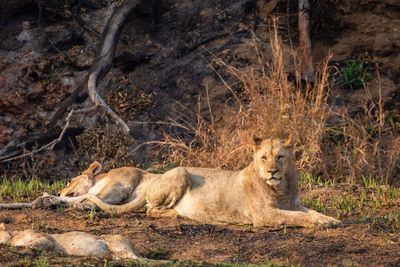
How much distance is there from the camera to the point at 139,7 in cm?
1255

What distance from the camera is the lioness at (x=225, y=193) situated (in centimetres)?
585

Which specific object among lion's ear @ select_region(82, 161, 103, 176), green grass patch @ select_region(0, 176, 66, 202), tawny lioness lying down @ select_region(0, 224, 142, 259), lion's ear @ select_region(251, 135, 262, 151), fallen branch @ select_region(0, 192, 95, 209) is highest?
lion's ear @ select_region(251, 135, 262, 151)

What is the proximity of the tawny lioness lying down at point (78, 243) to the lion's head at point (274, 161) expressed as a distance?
1.84 m

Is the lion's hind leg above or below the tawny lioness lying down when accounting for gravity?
below

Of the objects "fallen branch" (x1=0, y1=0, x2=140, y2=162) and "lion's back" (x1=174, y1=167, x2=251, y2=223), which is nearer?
"lion's back" (x1=174, y1=167, x2=251, y2=223)

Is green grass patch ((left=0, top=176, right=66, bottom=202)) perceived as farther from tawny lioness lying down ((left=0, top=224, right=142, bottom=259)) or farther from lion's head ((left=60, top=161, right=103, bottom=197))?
tawny lioness lying down ((left=0, top=224, right=142, bottom=259))

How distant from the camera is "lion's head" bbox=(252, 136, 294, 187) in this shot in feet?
19.1

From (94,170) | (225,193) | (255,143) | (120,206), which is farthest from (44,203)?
(255,143)

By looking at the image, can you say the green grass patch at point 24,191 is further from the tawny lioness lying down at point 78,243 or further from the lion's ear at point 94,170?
the tawny lioness lying down at point 78,243

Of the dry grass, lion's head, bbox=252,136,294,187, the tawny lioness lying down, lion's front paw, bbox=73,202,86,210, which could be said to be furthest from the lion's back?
the dry grass

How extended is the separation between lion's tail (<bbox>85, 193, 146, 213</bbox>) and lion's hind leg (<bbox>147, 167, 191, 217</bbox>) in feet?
0.59

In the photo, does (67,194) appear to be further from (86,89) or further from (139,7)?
(139,7)

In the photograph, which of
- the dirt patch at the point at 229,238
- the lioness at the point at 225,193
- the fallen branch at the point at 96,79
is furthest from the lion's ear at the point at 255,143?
the fallen branch at the point at 96,79

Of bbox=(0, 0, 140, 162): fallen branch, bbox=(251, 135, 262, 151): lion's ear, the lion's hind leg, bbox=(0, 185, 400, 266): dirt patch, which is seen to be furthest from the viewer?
bbox=(0, 0, 140, 162): fallen branch
